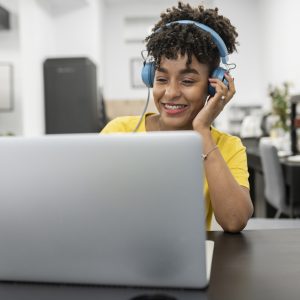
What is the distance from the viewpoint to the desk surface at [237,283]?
634 millimetres

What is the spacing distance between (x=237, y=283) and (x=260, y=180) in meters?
3.33

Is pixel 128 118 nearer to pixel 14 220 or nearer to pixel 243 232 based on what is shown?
pixel 243 232

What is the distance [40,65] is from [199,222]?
5015mm

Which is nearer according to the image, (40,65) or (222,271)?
(222,271)

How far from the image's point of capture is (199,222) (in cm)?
60

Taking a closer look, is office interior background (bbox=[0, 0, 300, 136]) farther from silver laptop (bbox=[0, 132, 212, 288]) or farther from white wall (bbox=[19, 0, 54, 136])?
silver laptop (bbox=[0, 132, 212, 288])

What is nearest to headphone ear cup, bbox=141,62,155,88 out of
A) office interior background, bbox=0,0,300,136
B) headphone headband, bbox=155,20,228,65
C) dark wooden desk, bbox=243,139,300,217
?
headphone headband, bbox=155,20,228,65

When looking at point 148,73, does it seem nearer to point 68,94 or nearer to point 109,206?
point 109,206

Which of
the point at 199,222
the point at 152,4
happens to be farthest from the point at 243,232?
the point at 152,4

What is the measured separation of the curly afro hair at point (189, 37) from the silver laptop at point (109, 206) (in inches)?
23.2

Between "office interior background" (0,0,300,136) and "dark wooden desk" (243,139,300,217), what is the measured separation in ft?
3.90

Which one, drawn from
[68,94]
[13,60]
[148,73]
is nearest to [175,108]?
[148,73]

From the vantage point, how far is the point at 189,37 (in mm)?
1125

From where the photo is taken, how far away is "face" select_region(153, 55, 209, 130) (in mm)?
1135
